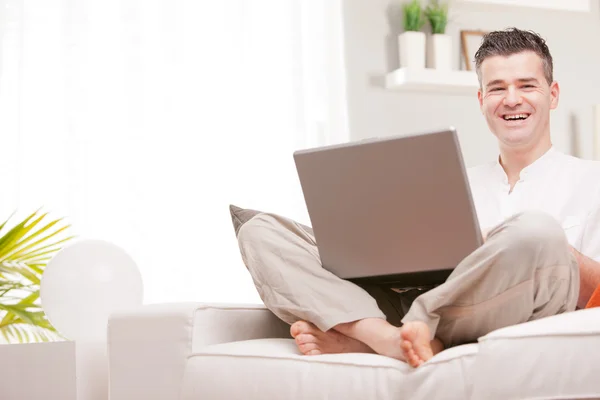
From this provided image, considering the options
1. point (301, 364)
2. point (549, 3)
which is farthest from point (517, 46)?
point (549, 3)

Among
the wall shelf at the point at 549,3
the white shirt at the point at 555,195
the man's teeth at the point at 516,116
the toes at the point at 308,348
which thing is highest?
the wall shelf at the point at 549,3

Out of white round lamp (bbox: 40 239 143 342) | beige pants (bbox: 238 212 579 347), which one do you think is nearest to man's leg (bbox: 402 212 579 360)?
beige pants (bbox: 238 212 579 347)

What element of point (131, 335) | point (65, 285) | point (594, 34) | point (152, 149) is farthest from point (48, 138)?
point (594, 34)

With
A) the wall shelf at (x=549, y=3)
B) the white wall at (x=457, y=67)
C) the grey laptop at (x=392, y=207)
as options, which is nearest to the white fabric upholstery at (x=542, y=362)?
the grey laptop at (x=392, y=207)

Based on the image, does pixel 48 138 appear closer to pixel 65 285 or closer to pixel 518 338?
pixel 65 285

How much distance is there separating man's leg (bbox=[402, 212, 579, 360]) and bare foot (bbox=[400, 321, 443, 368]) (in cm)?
4

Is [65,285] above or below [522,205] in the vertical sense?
below

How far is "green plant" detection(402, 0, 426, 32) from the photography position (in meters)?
3.73

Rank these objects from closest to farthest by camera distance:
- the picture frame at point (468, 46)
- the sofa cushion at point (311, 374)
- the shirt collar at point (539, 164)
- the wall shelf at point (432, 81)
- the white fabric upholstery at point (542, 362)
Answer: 1. the white fabric upholstery at point (542, 362)
2. the sofa cushion at point (311, 374)
3. the shirt collar at point (539, 164)
4. the wall shelf at point (432, 81)
5. the picture frame at point (468, 46)

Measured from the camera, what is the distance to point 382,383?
1.46 m

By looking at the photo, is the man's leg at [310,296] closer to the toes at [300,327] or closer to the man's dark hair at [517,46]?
the toes at [300,327]

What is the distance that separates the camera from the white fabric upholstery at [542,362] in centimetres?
130

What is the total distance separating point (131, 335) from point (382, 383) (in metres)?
0.66

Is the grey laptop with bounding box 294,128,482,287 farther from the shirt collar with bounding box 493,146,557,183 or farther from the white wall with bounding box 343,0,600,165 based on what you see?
the white wall with bounding box 343,0,600,165
